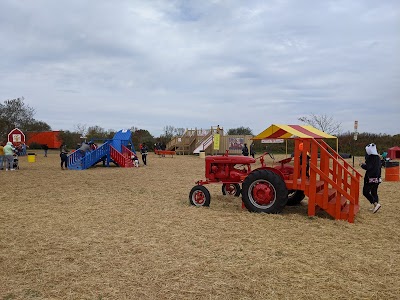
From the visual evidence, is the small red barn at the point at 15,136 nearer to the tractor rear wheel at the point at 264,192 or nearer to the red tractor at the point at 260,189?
the red tractor at the point at 260,189

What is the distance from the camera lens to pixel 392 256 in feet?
17.0

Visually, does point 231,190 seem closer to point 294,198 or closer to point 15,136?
point 294,198

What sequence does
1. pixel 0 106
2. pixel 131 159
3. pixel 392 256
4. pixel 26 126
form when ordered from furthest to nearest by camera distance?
pixel 26 126 < pixel 0 106 < pixel 131 159 < pixel 392 256

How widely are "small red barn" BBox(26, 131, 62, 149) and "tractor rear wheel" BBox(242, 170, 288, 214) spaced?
41255mm

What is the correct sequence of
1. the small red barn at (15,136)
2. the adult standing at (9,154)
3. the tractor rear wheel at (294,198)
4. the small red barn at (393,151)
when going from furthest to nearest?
the small red barn at (15,136), the small red barn at (393,151), the adult standing at (9,154), the tractor rear wheel at (294,198)

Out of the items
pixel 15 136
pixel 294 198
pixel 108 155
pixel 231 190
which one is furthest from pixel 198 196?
pixel 15 136

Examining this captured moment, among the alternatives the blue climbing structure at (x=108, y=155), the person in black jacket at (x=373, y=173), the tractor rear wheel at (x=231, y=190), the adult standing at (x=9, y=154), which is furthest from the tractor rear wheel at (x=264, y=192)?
the adult standing at (x=9, y=154)

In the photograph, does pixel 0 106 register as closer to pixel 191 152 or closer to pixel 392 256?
pixel 191 152

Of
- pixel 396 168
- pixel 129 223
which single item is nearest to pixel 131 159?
pixel 396 168

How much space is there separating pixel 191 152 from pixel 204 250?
119 ft

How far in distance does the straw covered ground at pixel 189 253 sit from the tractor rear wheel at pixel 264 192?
0.81ft

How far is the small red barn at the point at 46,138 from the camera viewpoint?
45.1m

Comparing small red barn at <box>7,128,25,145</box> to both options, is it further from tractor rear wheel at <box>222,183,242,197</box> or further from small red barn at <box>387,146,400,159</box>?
small red barn at <box>387,146,400,159</box>

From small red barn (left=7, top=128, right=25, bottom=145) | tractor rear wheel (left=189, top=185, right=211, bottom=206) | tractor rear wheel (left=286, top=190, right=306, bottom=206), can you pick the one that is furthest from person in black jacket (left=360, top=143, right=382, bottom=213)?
small red barn (left=7, top=128, right=25, bottom=145)
